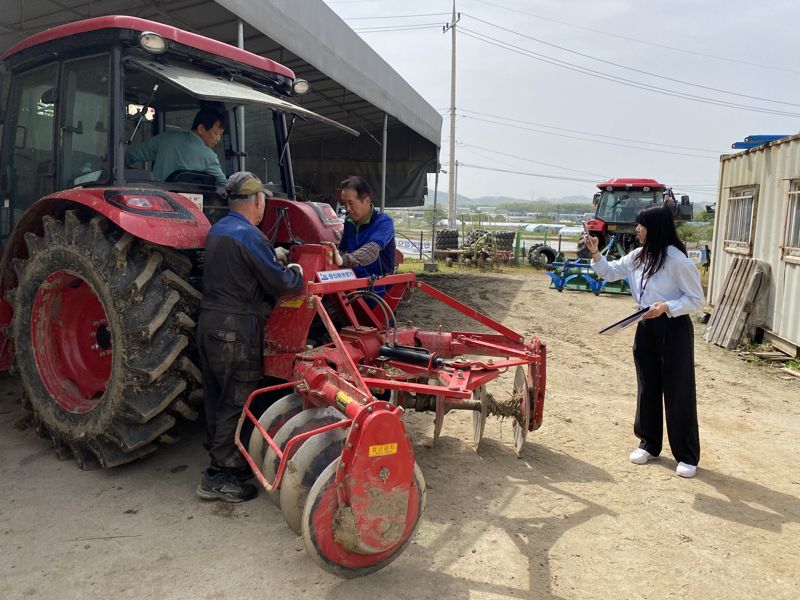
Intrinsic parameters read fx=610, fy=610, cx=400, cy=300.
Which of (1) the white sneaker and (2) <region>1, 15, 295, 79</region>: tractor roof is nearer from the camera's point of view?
(2) <region>1, 15, 295, 79</region>: tractor roof

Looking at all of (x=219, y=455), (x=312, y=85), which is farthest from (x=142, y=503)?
(x=312, y=85)

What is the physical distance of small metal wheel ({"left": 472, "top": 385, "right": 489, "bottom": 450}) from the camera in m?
3.69

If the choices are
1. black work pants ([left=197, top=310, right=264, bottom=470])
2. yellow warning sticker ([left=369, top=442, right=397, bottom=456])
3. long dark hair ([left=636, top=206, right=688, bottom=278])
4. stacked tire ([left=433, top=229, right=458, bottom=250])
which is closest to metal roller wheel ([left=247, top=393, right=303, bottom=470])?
black work pants ([left=197, top=310, right=264, bottom=470])

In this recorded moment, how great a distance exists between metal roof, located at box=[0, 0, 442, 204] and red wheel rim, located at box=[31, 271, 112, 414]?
10.4 ft

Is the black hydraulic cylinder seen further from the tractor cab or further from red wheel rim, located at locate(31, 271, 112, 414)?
red wheel rim, located at locate(31, 271, 112, 414)

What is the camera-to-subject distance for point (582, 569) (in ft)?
8.63

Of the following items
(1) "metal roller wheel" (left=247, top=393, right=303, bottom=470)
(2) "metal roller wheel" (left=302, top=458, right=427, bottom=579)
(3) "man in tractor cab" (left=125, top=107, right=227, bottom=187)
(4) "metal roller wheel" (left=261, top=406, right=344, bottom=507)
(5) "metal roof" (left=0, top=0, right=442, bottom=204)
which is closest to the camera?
(2) "metal roller wheel" (left=302, top=458, right=427, bottom=579)

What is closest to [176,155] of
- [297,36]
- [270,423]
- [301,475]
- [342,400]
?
[270,423]

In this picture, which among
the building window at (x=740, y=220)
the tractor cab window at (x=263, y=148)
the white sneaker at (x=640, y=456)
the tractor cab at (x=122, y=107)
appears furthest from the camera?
the building window at (x=740, y=220)

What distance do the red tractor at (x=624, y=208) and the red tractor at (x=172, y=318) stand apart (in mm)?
11684

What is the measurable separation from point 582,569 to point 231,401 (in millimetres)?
1798

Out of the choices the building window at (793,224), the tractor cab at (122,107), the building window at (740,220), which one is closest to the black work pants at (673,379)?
the tractor cab at (122,107)

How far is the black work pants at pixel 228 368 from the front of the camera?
2986 mm

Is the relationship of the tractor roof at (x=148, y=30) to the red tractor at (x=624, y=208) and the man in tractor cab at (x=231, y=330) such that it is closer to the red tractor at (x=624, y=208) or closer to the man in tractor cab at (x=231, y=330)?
the man in tractor cab at (x=231, y=330)
